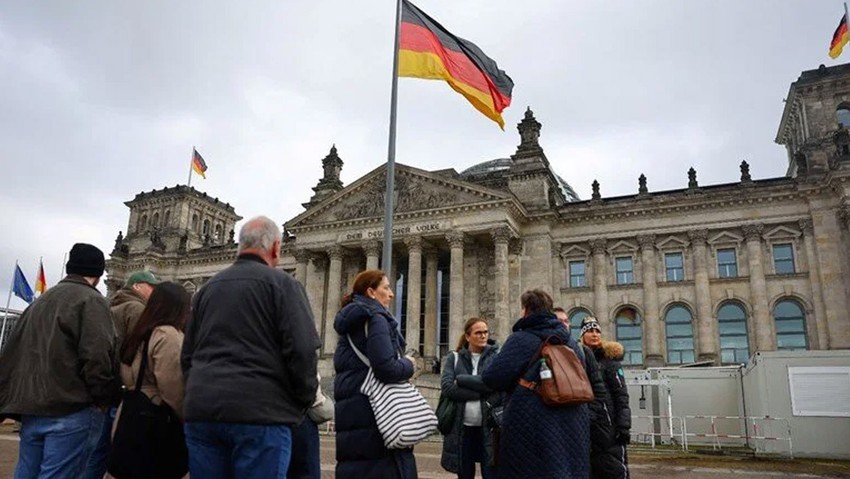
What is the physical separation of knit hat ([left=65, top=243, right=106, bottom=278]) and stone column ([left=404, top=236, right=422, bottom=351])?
108ft

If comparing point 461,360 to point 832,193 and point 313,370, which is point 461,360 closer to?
point 313,370

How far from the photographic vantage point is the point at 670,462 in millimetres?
16438

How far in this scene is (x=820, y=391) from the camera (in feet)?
60.6

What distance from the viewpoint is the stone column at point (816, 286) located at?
33.6 metres

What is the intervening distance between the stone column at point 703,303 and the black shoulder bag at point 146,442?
35124mm

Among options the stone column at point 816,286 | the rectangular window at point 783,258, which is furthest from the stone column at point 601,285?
the stone column at point 816,286

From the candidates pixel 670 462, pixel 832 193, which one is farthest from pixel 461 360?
pixel 832 193

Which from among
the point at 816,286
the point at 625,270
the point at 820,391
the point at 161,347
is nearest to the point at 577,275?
the point at 625,270

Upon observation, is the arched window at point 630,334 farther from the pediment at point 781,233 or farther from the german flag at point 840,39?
the german flag at point 840,39

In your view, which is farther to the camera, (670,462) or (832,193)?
(832,193)

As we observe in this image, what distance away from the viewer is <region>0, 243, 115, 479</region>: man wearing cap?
5.29 metres

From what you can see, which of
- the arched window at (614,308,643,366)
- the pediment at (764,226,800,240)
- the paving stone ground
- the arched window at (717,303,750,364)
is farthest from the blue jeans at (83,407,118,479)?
the pediment at (764,226,800,240)

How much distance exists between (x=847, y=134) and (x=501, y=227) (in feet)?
64.1

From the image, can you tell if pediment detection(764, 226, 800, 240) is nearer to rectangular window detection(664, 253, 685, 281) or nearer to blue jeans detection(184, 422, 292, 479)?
rectangular window detection(664, 253, 685, 281)
